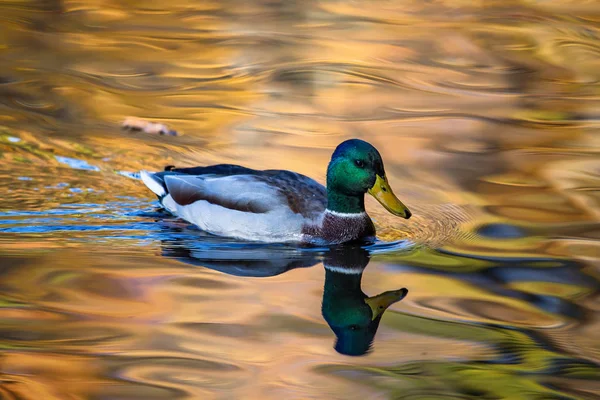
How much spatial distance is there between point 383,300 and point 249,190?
6.00ft

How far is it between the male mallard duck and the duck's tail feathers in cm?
47

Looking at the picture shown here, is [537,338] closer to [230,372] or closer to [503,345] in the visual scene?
[503,345]

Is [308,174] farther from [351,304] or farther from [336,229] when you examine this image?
[351,304]

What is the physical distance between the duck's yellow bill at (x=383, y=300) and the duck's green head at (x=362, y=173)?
1.16m

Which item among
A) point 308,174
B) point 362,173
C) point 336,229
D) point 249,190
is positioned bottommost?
point 336,229

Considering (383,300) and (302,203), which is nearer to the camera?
(383,300)

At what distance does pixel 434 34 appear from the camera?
13570 mm

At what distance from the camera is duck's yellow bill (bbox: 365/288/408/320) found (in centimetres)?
561

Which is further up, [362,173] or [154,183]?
[362,173]

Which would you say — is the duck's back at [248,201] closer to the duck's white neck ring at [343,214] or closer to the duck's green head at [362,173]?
the duck's white neck ring at [343,214]

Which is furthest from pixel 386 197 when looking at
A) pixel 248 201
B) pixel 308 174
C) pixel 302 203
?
pixel 308 174

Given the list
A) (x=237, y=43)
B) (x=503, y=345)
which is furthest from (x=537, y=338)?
(x=237, y=43)

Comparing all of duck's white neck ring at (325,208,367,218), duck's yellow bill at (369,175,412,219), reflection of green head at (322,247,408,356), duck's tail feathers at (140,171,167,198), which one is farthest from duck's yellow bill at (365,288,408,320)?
duck's tail feathers at (140,171,167,198)

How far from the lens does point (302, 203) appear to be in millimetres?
7234
